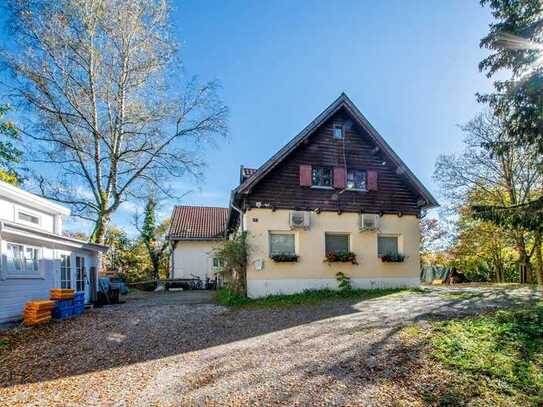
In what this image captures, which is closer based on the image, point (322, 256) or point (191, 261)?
point (322, 256)

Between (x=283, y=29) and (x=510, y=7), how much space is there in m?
6.76

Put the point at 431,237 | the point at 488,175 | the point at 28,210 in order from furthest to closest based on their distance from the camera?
the point at 431,237 < the point at 488,175 < the point at 28,210

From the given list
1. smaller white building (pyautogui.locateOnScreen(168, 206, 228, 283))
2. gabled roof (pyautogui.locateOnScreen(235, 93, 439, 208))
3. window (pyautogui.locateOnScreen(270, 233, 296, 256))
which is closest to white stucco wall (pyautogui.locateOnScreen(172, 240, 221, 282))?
smaller white building (pyautogui.locateOnScreen(168, 206, 228, 283))

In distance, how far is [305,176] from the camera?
38.9 ft

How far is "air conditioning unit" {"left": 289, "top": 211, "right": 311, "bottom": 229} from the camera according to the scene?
11.2 meters

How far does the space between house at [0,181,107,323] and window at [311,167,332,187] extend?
8792 mm

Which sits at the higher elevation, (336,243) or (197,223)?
(197,223)

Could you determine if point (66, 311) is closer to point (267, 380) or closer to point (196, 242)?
point (267, 380)

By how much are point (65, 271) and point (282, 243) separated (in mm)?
7450

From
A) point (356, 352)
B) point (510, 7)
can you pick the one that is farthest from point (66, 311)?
point (510, 7)

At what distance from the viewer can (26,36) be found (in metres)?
12.8

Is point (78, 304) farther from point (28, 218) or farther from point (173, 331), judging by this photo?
point (173, 331)

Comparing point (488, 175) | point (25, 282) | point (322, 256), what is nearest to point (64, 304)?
point (25, 282)

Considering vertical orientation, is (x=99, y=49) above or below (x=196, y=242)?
above
